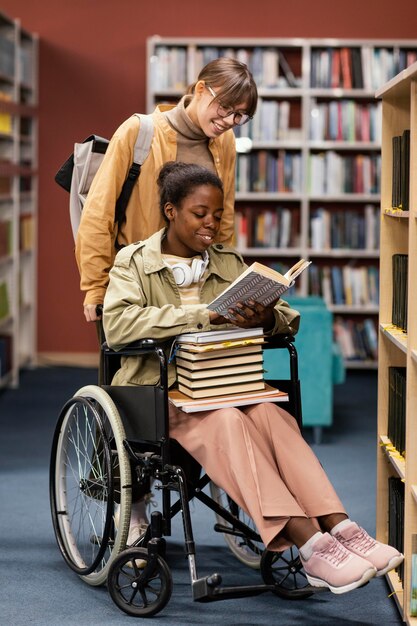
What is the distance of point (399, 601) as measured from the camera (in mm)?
2766

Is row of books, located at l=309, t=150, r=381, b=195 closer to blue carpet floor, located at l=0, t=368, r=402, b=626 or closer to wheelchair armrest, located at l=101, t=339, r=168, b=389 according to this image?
blue carpet floor, located at l=0, t=368, r=402, b=626

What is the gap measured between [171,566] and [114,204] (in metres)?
1.06

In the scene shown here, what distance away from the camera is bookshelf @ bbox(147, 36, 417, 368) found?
665 cm

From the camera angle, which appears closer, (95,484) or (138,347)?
(138,347)

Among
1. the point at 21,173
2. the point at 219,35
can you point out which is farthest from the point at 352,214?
the point at 21,173

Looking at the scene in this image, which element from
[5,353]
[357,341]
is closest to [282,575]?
[5,353]

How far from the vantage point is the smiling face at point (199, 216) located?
2.81 meters

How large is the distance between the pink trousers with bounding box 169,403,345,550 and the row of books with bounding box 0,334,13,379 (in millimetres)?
3426

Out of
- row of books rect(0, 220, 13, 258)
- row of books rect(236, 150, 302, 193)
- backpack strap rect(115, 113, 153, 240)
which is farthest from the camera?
row of books rect(236, 150, 302, 193)

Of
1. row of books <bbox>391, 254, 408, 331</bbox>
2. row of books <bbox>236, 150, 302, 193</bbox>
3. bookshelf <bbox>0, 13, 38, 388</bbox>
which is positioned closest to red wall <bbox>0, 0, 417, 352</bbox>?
bookshelf <bbox>0, 13, 38, 388</bbox>

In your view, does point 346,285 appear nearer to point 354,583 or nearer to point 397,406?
point 397,406

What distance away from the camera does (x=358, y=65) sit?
6.65 meters

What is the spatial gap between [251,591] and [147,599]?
1.32 feet

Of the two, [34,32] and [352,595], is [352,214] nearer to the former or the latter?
[34,32]
